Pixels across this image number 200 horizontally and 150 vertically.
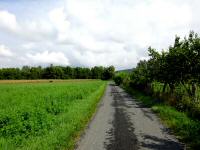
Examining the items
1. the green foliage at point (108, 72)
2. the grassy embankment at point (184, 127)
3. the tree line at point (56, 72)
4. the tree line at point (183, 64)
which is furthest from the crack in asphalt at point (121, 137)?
the green foliage at point (108, 72)


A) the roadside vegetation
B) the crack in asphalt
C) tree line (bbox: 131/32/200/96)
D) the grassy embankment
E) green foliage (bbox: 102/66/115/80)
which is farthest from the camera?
green foliage (bbox: 102/66/115/80)

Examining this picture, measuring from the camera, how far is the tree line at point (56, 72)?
136 m

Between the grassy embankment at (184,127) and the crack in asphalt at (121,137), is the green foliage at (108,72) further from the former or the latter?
the crack in asphalt at (121,137)

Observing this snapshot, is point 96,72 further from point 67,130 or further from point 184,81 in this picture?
point 67,130

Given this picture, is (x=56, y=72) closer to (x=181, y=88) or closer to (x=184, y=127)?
(x=181, y=88)

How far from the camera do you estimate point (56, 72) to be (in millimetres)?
149000

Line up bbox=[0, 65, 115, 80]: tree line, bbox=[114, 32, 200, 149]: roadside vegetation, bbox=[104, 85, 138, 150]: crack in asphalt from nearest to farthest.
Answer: bbox=[104, 85, 138, 150]: crack in asphalt → bbox=[114, 32, 200, 149]: roadside vegetation → bbox=[0, 65, 115, 80]: tree line

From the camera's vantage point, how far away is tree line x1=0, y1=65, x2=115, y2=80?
5349 inches

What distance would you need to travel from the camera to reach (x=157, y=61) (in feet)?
98.6

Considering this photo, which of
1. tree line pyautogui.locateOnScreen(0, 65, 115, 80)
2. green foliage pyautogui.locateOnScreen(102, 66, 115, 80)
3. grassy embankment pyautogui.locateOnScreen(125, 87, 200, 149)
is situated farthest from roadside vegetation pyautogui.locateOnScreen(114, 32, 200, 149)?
green foliage pyautogui.locateOnScreen(102, 66, 115, 80)

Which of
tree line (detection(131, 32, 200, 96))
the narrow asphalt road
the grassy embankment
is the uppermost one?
tree line (detection(131, 32, 200, 96))

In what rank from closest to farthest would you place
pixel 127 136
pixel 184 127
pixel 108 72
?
pixel 127 136 → pixel 184 127 → pixel 108 72

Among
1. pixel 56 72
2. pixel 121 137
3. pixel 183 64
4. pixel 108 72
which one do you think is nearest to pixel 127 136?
pixel 121 137

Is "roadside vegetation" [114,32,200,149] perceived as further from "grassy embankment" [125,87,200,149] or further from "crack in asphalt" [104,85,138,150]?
"crack in asphalt" [104,85,138,150]
